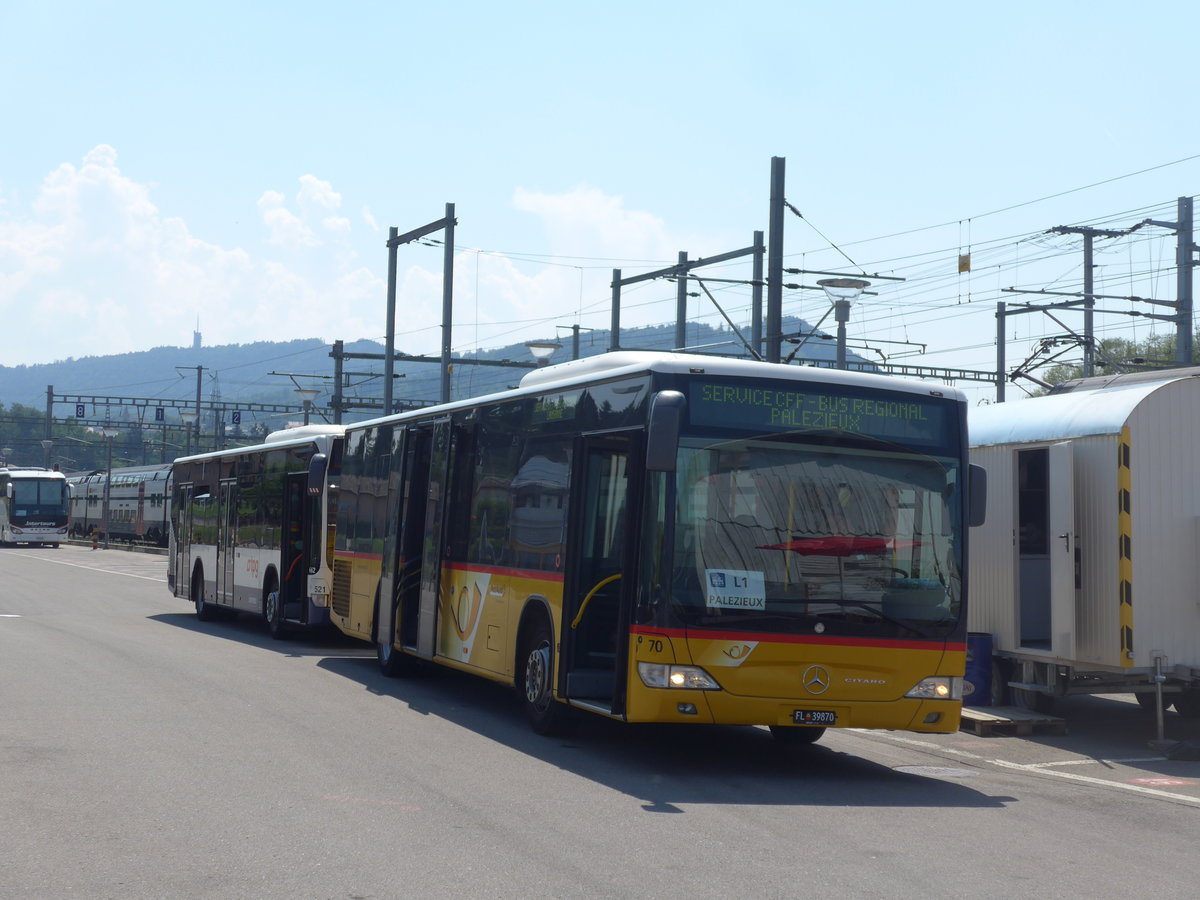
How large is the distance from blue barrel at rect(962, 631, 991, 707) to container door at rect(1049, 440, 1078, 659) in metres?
1.35

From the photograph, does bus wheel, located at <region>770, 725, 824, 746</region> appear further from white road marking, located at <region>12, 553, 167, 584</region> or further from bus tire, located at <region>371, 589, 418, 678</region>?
white road marking, located at <region>12, 553, 167, 584</region>

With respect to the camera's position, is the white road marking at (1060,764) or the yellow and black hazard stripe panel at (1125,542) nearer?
the white road marking at (1060,764)

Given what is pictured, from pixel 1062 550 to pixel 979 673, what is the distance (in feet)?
6.72

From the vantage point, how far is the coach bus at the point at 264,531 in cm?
2095

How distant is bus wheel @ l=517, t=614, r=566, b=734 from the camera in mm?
11992

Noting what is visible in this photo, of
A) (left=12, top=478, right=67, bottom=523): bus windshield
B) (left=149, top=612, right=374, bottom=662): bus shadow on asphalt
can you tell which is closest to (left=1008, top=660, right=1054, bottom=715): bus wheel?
(left=149, top=612, right=374, bottom=662): bus shadow on asphalt

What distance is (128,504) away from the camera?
243 feet

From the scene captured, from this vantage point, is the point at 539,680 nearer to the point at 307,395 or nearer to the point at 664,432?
the point at 664,432

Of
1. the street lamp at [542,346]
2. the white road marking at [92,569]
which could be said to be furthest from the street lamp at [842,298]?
the white road marking at [92,569]

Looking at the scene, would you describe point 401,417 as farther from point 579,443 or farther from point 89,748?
point 89,748

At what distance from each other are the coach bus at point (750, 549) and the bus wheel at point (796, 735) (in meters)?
0.04

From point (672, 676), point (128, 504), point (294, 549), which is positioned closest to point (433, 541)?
point (672, 676)

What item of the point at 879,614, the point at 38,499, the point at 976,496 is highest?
the point at 38,499

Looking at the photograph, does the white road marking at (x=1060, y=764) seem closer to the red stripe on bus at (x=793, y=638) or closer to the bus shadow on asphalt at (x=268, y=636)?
the red stripe on bus at (x=793, y=638)
